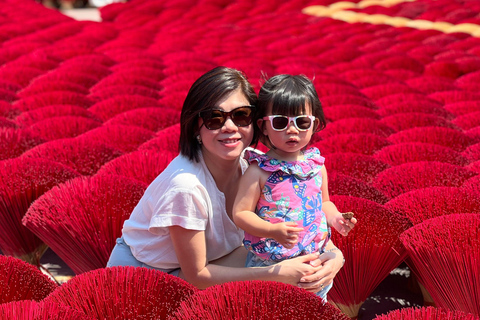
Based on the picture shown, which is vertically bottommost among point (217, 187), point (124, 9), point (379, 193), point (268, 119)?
point (124, 9)

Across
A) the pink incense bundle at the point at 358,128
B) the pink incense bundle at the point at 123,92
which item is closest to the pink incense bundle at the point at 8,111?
the pink incense bundle at the point at 123,92

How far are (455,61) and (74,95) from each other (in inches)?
75.6

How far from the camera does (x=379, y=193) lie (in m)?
1.17

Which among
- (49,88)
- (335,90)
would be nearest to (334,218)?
(335,90)

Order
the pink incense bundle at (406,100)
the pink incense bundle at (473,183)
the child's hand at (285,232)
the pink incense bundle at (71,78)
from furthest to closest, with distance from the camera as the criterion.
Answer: the pink incense bundle at (71,78) < the pink incense bundle at (406,100) < the pink incense bundle at (473,183) < the child's hand at (285,232)

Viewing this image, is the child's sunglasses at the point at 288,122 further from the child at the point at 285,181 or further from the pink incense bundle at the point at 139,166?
the pink incense bundle at the point at 139,166

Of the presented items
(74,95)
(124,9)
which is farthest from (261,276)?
(124,9)

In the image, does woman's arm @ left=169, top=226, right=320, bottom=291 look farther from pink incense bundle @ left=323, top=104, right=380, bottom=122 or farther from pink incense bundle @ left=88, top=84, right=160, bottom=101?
pink incense bundle @ left=88, top=84, right=160, bottom=101

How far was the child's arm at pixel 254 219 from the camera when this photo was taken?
2.61 feet

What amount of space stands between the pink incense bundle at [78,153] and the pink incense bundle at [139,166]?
3.6 inches

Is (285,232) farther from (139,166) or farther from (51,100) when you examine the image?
(51,100)

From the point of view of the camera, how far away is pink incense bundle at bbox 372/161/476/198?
121cm

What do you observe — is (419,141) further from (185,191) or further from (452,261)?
(185,191)

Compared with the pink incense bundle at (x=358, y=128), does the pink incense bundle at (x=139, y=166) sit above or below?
above
